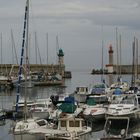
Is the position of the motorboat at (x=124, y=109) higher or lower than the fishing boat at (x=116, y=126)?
higher

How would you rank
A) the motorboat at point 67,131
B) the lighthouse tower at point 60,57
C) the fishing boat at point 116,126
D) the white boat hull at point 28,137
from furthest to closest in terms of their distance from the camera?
the lighthouse tower at point 60,57, the fishing boat at point 116,126, the white boat hull at point 28,137, the motorboat at point 67,131

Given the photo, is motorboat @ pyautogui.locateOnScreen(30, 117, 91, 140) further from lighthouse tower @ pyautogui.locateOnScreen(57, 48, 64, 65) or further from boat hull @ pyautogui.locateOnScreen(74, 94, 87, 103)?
lighthouse tower @ pyautogui.locateOnScreen(57, 48, 64, 65)

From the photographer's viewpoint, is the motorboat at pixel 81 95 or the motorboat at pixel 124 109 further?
the motorboat at pixel 81 95

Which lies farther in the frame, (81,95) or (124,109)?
(81,95)

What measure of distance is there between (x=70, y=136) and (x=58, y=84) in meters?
83.9

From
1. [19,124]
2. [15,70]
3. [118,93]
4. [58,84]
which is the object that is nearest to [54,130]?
[19,124]

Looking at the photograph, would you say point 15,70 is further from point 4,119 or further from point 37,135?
point 37,135

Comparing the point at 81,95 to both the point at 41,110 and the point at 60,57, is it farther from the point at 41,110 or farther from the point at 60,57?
the point at 60,57

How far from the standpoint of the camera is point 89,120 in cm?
4038

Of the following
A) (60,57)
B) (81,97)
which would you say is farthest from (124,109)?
(60,57)

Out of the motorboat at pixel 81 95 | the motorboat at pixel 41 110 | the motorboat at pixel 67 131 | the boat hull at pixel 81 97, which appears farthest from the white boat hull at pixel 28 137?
the boat hull at pixel 81 97

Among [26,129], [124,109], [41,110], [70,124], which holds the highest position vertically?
[124,109]

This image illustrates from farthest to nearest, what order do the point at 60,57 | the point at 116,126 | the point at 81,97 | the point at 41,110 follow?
the point at 60,57, the point at 81,97, the point at 41,110, the point at 116,126

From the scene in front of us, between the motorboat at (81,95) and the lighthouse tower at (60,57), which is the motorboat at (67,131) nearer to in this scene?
the motorboat at (81,95)
